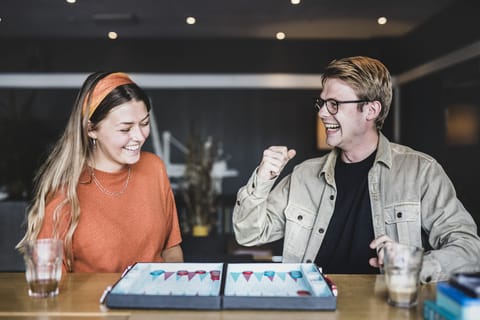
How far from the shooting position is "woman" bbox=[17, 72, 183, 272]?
1931 mm

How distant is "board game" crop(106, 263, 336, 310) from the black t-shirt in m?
0.58

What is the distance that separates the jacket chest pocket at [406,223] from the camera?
1.95m

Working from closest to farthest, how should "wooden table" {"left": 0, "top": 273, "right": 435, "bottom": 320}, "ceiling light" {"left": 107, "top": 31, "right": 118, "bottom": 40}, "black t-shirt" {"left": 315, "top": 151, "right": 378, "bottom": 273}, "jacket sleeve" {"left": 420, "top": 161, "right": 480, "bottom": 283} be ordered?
"wooden table" {"left": 0, "top": 273, "right": 435, "bottom": 320}
"jacket sleeve" {"left": 420, "top": 161, "right": 480, "bottom": 283}
"black t-shirt" {"left": 315, "top": 151, "right": 378, "bottom": 273}
"ceiling light" {"left": 107, "top": 31, "right": 118, "bottom": 40}

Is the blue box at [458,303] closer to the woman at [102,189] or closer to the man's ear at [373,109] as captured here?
the man's ear at [373,109]

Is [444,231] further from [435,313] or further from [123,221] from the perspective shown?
[123,221]

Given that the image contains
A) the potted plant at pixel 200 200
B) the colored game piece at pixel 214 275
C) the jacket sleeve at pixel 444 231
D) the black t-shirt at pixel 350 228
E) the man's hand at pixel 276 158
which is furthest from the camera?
the potted plant at pixel 200 200

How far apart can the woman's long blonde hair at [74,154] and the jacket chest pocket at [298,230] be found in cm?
79

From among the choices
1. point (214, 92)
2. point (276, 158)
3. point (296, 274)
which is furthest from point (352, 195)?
point (214, 92)

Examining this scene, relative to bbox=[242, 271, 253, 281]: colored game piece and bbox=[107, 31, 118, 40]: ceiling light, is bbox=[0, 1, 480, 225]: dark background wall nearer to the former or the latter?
bbox=[107, 31, 118, 40]: ceiling light

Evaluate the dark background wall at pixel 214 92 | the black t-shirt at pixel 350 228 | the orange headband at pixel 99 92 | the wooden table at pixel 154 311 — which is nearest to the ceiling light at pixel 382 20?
the dark background wall at pixel 214 92

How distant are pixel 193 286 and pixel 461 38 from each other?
184 inches

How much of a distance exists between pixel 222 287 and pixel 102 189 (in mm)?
919

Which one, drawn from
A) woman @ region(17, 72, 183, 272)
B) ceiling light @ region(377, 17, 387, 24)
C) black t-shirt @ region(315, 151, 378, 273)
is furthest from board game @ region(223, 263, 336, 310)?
ceiling light @ region(377, 17, 387, 24)

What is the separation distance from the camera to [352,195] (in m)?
2.12
